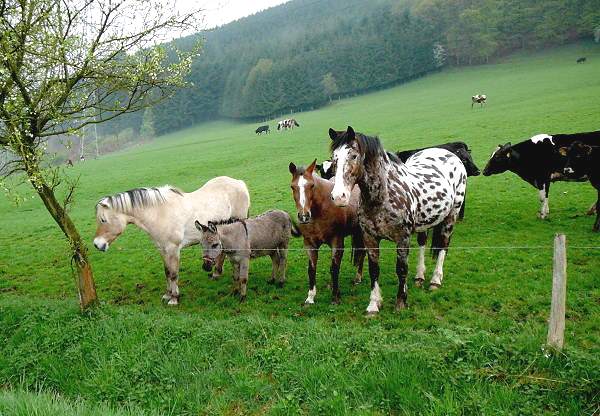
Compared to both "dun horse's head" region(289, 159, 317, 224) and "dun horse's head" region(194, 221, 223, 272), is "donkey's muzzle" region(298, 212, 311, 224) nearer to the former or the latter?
"dun horse's head" region(289, 159, 317, 224)

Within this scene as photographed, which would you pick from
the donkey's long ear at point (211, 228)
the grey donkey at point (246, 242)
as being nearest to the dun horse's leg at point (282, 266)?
the grey donkey at point (246, 242)

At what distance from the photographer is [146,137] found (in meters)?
97.6

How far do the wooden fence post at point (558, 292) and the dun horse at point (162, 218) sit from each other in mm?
6948

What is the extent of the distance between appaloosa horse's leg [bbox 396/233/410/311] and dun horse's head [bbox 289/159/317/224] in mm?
1630

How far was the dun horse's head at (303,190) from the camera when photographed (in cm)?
679

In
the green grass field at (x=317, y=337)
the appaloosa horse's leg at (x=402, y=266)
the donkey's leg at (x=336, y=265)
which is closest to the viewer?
the green grass field at (x=317, y=337)

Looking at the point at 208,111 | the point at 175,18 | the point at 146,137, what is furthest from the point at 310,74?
the point at 175,18

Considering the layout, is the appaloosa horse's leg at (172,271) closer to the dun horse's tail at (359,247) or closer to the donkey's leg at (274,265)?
the donkey's leg at (274,265)

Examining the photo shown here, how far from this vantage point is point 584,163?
10.5 meters

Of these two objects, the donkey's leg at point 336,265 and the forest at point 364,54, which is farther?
the forest at point 364,54

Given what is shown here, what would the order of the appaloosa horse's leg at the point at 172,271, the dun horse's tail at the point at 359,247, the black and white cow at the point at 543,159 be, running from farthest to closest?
the black and white cow at the point at 543,159, the appaloosa horse's leg at the point at 172,271, the dun horse's tail at the point at 359,247

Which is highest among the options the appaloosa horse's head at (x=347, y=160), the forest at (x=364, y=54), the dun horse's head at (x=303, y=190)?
the forest at (x=364, y=54)

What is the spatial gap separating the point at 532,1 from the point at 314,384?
301 feet

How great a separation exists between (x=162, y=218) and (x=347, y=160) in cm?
467
